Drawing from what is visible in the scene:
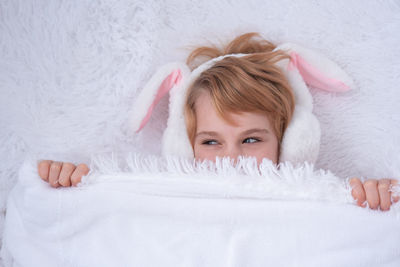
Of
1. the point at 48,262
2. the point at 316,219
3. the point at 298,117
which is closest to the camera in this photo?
the point at 316,219

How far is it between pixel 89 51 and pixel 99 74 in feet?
0.26

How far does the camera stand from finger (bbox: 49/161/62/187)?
904mm

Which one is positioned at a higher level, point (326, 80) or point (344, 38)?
point (344, 38)

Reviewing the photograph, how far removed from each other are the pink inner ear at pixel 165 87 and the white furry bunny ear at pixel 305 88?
0.32m

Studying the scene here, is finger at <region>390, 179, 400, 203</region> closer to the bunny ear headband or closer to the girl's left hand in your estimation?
the girl's left hand

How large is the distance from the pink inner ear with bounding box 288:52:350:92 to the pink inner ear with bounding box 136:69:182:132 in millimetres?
346

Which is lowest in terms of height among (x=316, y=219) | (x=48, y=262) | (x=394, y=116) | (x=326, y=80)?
(x=48, y=262)

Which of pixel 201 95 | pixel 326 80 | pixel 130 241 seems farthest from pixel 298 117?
pixel 130 241

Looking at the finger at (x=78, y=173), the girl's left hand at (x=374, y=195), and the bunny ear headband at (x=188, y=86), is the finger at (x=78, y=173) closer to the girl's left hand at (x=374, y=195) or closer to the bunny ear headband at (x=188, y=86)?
the bunny ear headband at (x=188, y=86)

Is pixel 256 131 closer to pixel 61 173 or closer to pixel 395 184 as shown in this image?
pixel 395 184

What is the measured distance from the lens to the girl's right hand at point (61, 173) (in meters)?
0.89

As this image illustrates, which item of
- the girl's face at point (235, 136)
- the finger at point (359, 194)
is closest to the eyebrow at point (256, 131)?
the girl's face at point (235, 136)

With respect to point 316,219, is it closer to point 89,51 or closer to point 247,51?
point 247,51

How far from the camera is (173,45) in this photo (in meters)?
1.21
